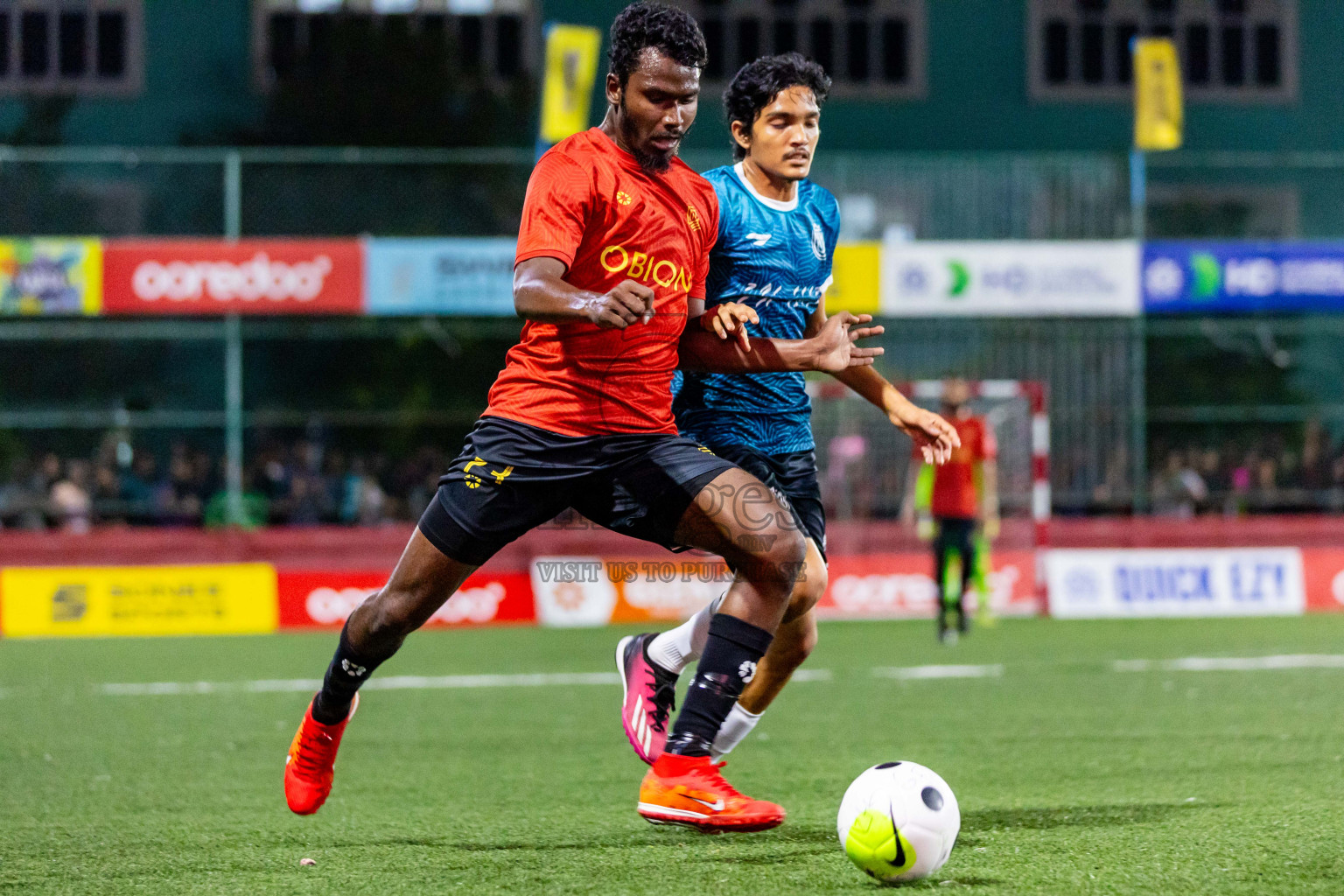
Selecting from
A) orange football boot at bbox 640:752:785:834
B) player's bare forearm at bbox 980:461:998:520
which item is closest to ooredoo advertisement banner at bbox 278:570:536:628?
player's bare forearm at bbox 980:461:998:520

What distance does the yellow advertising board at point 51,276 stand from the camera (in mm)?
17328

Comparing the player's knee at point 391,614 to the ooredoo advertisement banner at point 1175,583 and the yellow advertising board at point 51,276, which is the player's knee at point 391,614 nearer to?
the ooredoo advertisement banner at point 1175,583

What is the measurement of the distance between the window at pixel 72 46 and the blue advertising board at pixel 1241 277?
17.7 metres

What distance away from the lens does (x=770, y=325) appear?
5.62 m

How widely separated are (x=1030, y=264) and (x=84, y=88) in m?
17.0

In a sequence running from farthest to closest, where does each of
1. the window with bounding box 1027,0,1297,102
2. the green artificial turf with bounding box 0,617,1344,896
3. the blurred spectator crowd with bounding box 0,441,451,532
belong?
the window with bounding box 1027,0,1297,102 → the blurred spectator crowd with bounding box 0,441,451,532 → the green artificial turf with bounding box 0,617,1344,896

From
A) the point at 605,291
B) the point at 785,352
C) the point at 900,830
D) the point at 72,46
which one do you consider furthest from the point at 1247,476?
the point at 72,46

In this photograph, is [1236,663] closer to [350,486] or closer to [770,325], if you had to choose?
[770,325]

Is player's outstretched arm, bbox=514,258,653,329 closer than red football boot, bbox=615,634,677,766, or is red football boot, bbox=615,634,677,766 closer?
player's outstretched arm, bbox=514,258,653,329

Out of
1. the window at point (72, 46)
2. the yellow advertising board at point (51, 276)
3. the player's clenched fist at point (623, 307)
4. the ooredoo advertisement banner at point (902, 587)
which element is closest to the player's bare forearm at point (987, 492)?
the ooredoo advertisement banner at point (902, 587)

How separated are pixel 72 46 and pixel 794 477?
2479 cm

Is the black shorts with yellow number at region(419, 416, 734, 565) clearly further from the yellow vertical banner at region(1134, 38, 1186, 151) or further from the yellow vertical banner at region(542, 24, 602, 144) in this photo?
the yellow vertical banner at region(1134, 38, 1186, 151)

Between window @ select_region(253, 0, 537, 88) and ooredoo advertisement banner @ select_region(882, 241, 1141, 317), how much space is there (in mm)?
11726

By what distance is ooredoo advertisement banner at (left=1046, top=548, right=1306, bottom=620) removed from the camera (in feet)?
55.2
